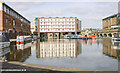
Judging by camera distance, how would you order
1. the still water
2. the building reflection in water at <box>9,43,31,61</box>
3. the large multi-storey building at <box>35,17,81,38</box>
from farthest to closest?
the large multi-storey building at <box>35,17,81,38</box> < the building reflection in water at <box>9,43,31,61</box> < the still water

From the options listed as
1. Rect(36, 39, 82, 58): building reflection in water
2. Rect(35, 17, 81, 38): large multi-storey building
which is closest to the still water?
Rect(36, 39, 82, 58): building reflection in water

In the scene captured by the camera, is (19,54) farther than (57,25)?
No

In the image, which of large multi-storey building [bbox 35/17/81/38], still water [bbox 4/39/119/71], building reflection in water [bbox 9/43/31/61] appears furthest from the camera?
large multi-storey building [bbox 35/17/81/38]

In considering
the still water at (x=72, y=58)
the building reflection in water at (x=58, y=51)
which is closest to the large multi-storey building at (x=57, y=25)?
the building reflection in water at (x=58, y=51)

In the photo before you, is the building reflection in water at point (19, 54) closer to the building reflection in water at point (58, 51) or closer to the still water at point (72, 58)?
the still water at point (72, 58)

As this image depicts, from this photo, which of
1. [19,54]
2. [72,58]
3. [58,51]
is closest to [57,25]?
[58,51]

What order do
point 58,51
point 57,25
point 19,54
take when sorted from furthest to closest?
point 57,25 → point 58,51 → point 19,54

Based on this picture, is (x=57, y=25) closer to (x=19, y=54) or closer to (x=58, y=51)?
(x=58, y=51)

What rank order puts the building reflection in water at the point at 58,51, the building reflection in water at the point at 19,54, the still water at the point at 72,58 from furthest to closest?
the building reflection in water at the point at 58,51 → the building reflection in water at the point at 19,54 → the still water at the point at 72,58

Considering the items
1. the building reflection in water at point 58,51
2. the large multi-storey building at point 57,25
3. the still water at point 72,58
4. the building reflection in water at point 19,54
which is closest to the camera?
the still water at point 72,58

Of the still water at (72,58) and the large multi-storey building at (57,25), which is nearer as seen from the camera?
the still water at (72,58)

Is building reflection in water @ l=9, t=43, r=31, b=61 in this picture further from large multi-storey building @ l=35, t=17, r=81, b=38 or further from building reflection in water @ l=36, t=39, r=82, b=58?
large multi-storey building @ l=35, t=17, r=81, b=38

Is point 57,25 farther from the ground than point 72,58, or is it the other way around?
point 57,25

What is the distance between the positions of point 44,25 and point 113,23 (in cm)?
6026
